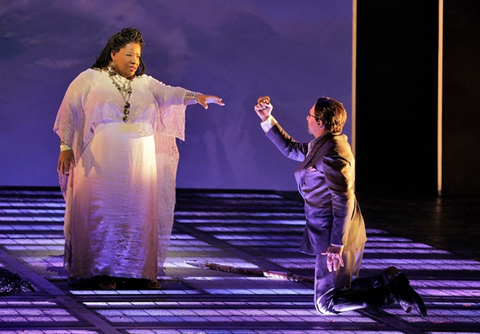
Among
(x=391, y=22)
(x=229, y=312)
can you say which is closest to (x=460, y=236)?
(x=229, y=312)

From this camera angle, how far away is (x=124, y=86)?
580cm

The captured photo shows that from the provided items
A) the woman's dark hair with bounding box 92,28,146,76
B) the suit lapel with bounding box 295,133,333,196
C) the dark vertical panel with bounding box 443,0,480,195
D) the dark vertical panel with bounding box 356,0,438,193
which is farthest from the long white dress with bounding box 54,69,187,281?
the dark vertical panel with bounding box 443,0,480,195

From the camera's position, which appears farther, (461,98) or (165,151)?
(461,98)

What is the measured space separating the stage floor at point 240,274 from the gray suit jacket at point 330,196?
44 centimetres

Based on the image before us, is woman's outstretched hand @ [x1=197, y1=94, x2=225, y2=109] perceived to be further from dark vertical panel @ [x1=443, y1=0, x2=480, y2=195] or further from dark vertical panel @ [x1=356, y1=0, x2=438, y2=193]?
dark vertical panel @ [x1=443, y1=0, x2=480, y2=195]

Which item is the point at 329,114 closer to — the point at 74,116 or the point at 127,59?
the point at 127,59

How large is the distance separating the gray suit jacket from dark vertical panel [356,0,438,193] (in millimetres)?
7850

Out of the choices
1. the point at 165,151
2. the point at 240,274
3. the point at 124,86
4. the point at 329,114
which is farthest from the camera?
the point at 240,274

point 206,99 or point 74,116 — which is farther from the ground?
point 206,99

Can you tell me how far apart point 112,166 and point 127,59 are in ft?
2.06

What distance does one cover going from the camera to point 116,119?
576 centimetres

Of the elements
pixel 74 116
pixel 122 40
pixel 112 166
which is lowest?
→ pixel 112 166

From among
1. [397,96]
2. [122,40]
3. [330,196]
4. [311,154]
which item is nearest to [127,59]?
[122,40]

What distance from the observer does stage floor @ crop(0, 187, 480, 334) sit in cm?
494
